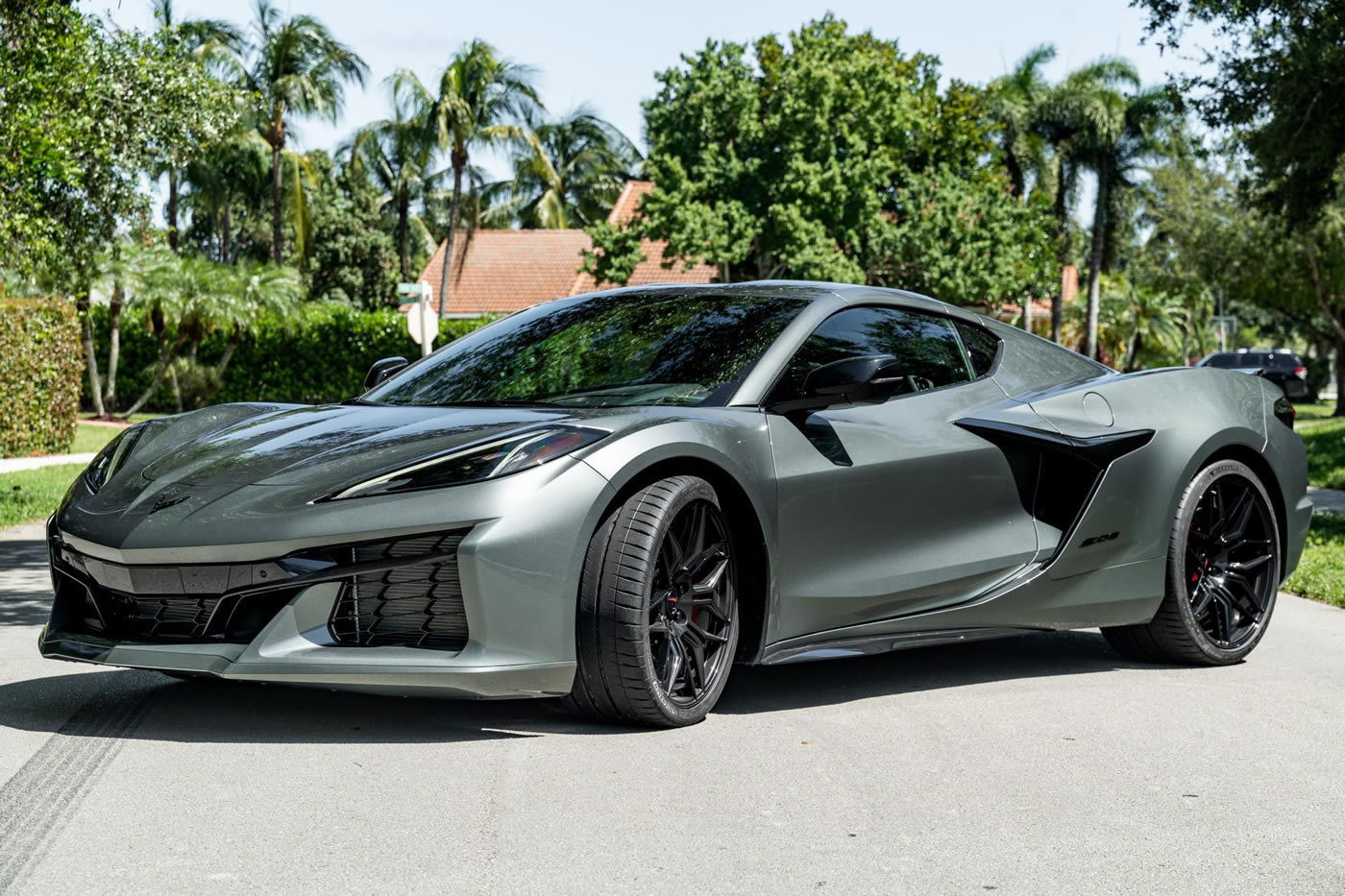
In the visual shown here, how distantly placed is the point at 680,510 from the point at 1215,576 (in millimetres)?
2696

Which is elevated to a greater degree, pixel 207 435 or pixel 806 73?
pixel 806 73

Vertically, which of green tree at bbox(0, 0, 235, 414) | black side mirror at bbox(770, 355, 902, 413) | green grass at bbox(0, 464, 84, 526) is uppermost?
green tree at bbox(0, 0, 235, 414)

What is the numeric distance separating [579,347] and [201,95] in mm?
8840

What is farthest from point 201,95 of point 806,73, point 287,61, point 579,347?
point 287,61

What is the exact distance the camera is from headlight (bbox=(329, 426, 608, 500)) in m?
4.30

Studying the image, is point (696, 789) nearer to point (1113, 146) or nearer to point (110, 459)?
point (110, 459)

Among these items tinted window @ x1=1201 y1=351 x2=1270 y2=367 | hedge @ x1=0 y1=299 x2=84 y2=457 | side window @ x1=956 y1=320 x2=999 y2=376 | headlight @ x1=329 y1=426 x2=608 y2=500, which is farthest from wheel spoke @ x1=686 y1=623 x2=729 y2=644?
tinted window @ x1=1201 y1=351 x2=1270 y2=367

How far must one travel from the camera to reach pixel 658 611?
460 centimetres

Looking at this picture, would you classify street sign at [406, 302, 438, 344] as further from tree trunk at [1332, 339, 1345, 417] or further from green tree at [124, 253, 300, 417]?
tree trunk at [1332, 339, 1345, 417]

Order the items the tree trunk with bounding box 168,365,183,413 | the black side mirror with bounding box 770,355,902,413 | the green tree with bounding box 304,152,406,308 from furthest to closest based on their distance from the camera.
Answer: the green tree with bounding box 304,152,406,308 < the tree trunk with bounding box 168,365,183,413 < the black side mirror with bounding box 770,355,902,413

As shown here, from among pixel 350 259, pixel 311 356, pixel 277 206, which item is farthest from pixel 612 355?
pixel 350 259

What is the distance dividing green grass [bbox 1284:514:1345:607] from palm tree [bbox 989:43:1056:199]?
1692 inches

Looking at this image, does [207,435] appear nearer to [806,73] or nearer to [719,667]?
[719,667]

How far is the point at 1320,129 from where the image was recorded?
16.8 meters
